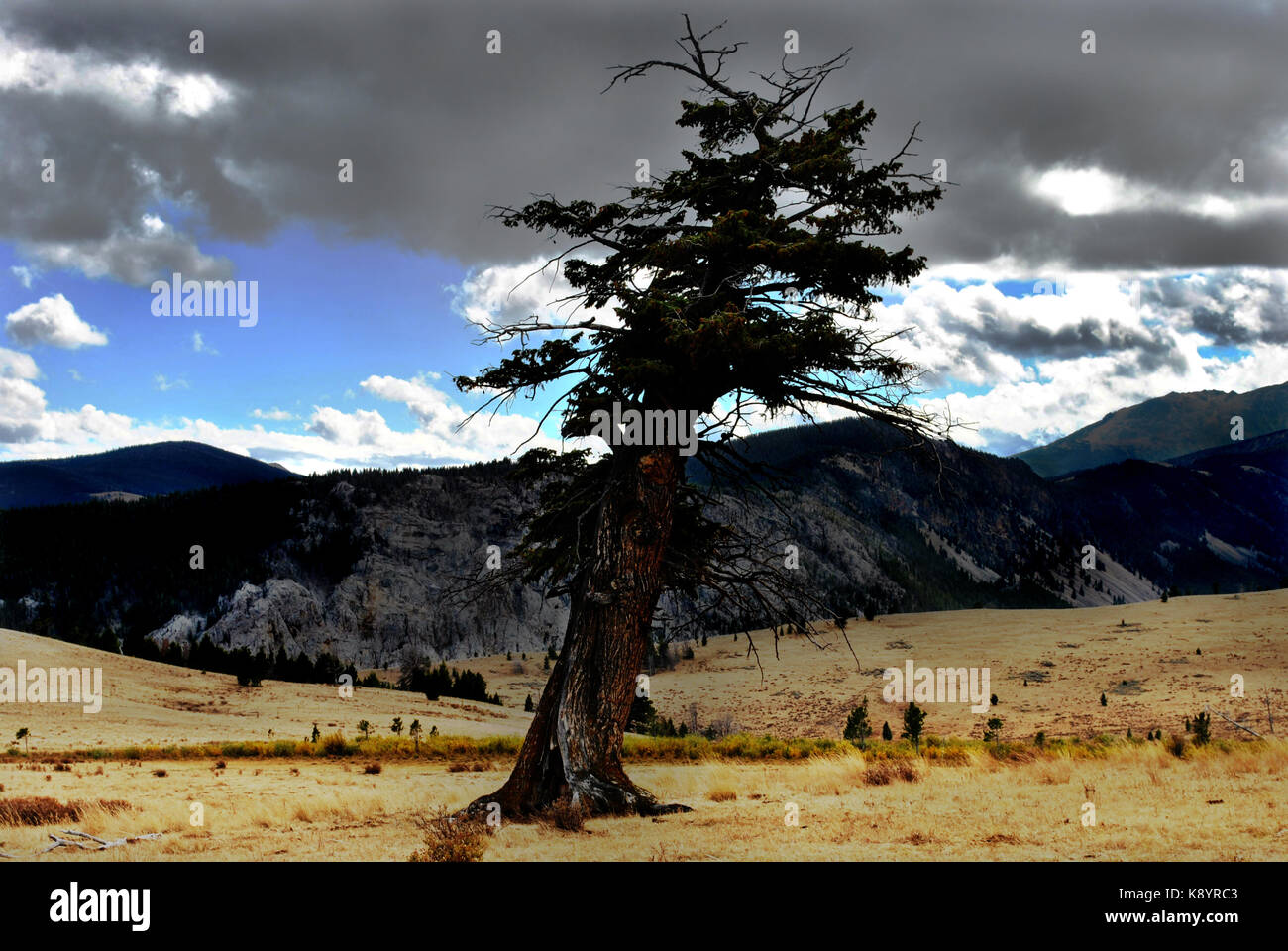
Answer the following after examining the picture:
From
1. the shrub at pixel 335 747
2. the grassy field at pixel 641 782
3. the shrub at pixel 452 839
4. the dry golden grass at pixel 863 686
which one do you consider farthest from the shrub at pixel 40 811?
the dry golden grass at pixel 863 686

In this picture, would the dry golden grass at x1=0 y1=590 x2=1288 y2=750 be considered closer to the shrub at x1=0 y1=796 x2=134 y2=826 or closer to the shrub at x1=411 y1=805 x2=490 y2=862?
the shrub at x1=0 y1=796 x2=134 y2=826

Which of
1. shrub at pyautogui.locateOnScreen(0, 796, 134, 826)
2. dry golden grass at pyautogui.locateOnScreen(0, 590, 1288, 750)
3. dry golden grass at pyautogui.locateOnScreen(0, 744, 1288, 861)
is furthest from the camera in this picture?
dry golden grass at pyautogui.locateOnScreen(0, 590, 1288, 750)

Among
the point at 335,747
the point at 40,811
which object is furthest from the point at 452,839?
the point at 335,747

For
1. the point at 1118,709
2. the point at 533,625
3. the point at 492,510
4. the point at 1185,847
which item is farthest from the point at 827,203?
the point at 492,510

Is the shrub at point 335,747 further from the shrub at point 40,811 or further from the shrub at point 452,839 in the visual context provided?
the shrub at point 452,839

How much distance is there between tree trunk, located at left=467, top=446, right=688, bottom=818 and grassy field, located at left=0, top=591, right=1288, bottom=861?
4.19ft

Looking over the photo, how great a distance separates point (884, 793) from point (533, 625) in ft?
510

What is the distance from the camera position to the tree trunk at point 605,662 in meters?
14.1

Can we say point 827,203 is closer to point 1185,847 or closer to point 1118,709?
point 1185,847

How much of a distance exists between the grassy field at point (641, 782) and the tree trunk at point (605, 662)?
50.3 inches

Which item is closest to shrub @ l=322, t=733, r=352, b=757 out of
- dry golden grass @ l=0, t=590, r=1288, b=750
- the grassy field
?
the grassy field

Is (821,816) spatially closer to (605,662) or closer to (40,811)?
(605,662)

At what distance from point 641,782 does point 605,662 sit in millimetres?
6930

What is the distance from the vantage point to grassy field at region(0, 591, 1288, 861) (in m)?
10.9
